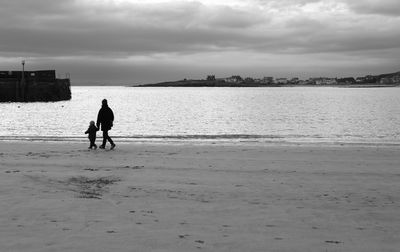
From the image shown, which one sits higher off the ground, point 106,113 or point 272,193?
point 106,113

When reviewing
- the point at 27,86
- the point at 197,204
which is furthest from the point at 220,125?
the point at 27,86

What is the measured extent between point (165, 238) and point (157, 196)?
2504 millimetres

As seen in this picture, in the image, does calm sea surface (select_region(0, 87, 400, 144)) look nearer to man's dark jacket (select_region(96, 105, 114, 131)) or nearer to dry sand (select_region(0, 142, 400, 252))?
man's dark jacket (select_region(96, 105, 114, 131))

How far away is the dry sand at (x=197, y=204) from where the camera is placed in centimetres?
571

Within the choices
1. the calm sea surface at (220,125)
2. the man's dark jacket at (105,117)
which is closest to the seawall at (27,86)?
the calm sea surface at (220,125)

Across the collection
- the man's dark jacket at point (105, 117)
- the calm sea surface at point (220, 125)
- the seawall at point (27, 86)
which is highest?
the seawall at point (27, 86)

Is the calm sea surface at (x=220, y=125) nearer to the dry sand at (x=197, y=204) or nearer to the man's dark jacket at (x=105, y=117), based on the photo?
the man's dark jacket at (x=105, y=117)

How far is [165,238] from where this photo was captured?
5.80 m

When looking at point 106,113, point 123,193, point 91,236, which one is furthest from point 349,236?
point 106,113

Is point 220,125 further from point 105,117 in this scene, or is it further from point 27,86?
point 27,86

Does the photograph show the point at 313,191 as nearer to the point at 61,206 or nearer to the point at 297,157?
the point at 61,206

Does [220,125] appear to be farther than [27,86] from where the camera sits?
No

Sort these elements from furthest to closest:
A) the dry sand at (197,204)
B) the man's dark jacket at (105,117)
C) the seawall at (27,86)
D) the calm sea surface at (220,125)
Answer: the seawall at (27,86) → the calm sea surface at (220,125) → the man's dark jacket at (105,117) → the dry sand at (197,204)

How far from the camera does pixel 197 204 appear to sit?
25.1 feet
